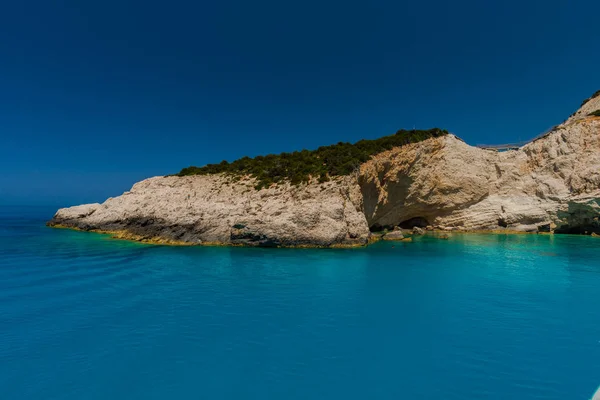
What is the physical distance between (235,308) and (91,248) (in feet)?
60.3

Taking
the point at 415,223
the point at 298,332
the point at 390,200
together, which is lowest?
the point at 298,332

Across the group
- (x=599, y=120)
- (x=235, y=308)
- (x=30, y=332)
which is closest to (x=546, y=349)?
(x=235, y=308)

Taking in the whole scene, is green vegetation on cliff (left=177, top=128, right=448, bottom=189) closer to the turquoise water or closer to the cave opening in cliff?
the cave opening in cliff

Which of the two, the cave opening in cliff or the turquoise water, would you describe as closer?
the turquoise water

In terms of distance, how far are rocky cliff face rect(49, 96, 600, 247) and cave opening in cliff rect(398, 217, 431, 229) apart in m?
0.15

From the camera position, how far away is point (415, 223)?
40.2 meters

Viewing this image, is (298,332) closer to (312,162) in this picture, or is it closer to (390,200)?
(312,162)

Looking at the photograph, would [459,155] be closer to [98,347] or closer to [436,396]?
[436,396]

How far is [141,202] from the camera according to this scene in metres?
31.5

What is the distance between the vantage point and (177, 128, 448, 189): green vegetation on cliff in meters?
28.6

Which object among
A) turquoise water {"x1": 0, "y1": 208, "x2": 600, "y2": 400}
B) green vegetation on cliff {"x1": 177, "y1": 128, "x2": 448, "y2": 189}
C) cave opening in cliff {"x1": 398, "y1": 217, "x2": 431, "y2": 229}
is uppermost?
green vegetation on cliff {"x1": 177, "y1": 128, "x2": 448, "y2": 189}

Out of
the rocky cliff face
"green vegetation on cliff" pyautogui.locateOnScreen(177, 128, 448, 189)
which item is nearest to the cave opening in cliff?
the rocky cliff face

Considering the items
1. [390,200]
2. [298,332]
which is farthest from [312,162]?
[298,332]

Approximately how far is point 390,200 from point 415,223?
872 cm
